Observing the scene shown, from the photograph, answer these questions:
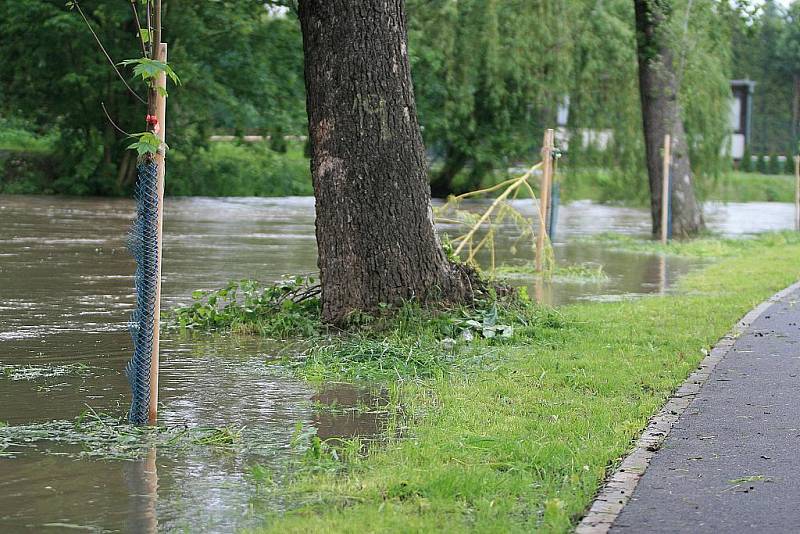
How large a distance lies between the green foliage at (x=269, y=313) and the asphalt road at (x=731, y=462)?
3.47 m

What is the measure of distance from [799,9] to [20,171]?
22010mm

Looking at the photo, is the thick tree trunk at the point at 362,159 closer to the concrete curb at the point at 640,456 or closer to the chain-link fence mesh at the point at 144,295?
the concrete curb at the point at 640,456

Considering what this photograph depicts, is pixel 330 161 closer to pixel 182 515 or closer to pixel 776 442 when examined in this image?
pixel 776 442

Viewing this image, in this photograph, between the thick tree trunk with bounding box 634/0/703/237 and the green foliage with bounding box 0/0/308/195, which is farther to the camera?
the green foliage with bounding box 0/0/308/195

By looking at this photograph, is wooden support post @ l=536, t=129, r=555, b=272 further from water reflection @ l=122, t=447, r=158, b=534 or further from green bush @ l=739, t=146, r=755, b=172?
green bush @ l=739, t=146, r=755, b=172

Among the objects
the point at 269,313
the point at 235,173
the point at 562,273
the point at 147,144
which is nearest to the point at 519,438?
the point at 147,144

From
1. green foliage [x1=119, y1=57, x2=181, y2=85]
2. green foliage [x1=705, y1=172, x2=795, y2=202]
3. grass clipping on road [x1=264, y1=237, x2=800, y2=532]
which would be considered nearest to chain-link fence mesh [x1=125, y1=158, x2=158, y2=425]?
green foliage [x1=119, y1=57, x2=181, y2=85]

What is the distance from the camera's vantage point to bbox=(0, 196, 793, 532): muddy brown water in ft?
18.9

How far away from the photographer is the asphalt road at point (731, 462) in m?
5.60

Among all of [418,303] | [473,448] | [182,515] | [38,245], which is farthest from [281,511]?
[38,245]

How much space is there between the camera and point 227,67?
3525 cm

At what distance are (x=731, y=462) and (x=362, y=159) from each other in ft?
15.5

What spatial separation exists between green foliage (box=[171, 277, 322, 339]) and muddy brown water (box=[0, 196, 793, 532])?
371 mm

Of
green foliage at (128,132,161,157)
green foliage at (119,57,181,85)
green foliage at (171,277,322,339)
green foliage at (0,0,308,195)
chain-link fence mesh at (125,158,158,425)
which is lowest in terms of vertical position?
green foliage at (171,277,322,339)
